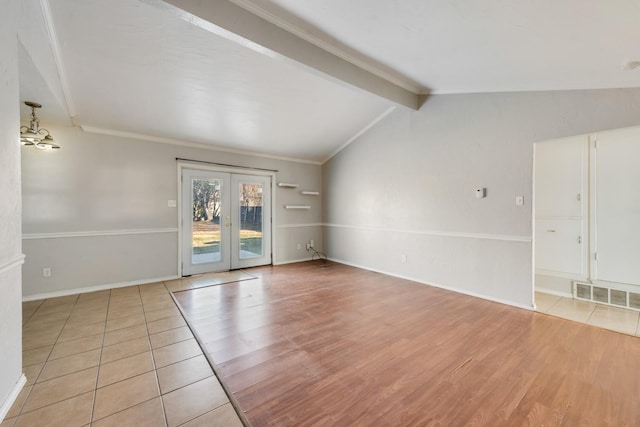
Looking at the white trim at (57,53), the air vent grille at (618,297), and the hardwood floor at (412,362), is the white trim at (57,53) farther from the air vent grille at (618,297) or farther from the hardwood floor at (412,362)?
the air vent grille at (618,297)

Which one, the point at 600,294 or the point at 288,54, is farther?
the point at 600,294

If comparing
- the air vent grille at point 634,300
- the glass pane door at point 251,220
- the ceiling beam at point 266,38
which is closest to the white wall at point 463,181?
the air vent grille at point 634,300

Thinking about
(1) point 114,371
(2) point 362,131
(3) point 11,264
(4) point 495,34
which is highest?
(2) point 362,131

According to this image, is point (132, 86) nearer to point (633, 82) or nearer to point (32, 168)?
point (32, 168)

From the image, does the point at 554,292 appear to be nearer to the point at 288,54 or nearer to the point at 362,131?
the point at 362,131

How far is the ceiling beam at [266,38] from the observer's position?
214 centimetres

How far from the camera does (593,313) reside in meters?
3.28

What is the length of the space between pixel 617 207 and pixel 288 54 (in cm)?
480

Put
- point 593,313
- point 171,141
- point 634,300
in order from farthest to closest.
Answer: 1. point 171,141
2. point 634,300
3. point 593,313

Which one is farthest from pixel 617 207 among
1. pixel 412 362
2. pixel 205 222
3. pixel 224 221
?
pixel 205 222

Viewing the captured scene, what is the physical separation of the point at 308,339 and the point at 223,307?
57.8 inches

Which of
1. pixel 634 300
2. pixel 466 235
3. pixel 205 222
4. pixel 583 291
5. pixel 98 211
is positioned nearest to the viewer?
pixel 634 300

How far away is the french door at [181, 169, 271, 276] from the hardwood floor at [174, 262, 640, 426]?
1.50 metres

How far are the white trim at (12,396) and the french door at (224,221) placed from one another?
3.06 m
